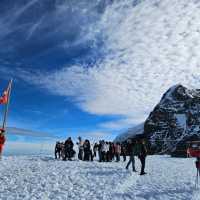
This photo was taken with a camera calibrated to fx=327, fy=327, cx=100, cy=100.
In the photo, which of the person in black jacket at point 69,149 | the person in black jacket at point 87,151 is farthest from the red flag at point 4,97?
the person in black jacket at point 87,151

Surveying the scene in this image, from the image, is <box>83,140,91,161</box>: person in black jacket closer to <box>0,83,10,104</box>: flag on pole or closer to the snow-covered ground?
<box>0,83,10,104</box>: flag on pole

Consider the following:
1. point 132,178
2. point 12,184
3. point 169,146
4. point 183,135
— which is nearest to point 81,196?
point 12,184

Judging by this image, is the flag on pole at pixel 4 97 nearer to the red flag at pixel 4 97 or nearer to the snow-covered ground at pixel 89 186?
the red flag at pixel 4 97

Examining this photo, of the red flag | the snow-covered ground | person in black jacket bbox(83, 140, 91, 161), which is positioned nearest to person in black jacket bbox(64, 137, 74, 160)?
person in black jacket bbox(83, 140, 91, 161)

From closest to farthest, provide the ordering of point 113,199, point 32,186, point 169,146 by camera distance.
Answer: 1. point 113,199
2. point 32,186
3. point 169,146

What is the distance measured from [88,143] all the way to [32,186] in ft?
58.6

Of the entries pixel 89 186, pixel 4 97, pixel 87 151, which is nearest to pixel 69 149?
pixel 87 151

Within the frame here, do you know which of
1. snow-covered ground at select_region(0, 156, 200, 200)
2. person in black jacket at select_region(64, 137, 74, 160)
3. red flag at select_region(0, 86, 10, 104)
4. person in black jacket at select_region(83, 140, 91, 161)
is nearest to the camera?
snow-covered ground at select_region(0, 156, 200, 200)

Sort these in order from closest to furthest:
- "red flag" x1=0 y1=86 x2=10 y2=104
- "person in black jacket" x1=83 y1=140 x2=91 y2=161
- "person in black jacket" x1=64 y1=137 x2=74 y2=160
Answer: "red flag" x1=0 y1=86 x2=10 y2=104 → "person in black jacket" x1=64 y1=137 x2=74 y2=160 → "person in black jacket" x1=83 y1=140 x2=91 y2=161

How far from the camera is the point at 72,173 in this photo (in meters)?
21.0

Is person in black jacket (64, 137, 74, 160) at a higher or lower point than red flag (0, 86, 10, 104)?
lower

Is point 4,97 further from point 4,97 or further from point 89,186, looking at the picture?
point 89,186

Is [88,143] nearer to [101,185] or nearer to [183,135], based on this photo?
[101,185]

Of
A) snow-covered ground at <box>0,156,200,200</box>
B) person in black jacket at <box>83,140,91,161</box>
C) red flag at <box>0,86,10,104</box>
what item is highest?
red flag at <box>0,86,10,104</box>
